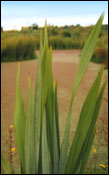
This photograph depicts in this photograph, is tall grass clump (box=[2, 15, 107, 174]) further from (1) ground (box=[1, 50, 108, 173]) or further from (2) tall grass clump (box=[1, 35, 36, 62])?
(2) tall grass clump (box=[1, 35, 36, 62])

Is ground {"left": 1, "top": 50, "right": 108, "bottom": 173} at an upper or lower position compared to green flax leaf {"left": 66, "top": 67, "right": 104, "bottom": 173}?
lower

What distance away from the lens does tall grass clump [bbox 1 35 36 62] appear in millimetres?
5602

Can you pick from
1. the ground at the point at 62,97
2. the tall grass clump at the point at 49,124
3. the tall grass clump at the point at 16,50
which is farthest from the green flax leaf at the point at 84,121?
the tall grass clump at the point at 16,50

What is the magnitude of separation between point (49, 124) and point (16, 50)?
5346 millimetres

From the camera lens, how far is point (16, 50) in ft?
19.1

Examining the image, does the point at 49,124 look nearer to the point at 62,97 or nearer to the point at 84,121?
the point at 84,121

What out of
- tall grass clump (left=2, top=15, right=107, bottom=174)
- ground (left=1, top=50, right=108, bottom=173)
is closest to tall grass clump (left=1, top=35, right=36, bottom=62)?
ground (left=1, top=50, right=108, bottom=173)

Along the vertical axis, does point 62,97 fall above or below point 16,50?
below

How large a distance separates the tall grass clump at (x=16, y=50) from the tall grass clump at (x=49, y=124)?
195 inches

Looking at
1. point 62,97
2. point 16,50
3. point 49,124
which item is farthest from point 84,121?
point 16,50

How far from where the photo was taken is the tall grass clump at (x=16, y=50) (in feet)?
18.4

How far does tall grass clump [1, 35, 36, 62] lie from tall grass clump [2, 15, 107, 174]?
496cm

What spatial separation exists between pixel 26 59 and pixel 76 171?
5.31 metres

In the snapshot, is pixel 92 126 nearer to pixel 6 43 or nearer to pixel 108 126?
pixel 108 126
